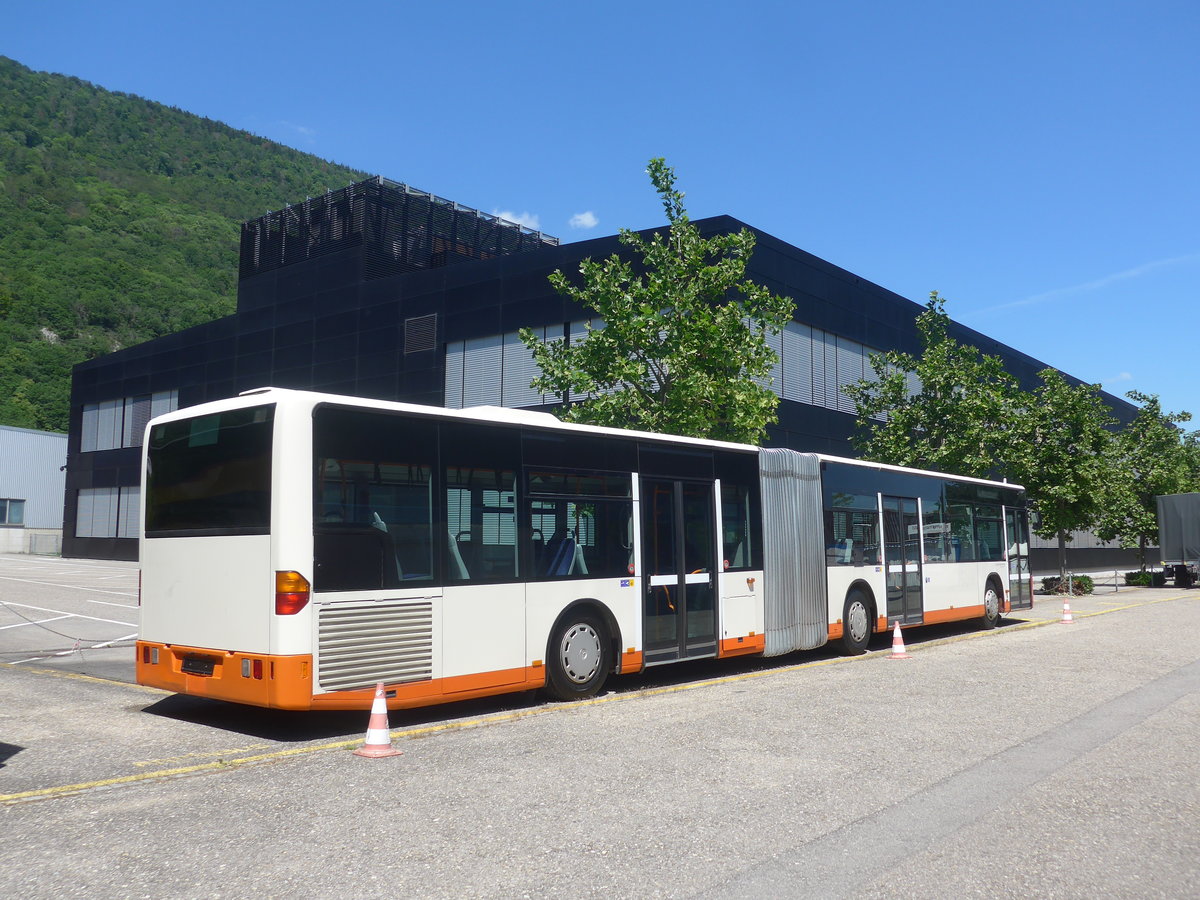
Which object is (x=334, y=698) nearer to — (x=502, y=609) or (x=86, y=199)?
(x=502, y=609)

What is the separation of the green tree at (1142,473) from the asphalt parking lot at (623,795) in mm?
30012

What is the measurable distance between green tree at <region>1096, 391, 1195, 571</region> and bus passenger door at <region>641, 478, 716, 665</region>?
29514 millimetres

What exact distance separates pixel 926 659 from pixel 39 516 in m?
68.8

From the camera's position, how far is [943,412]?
31.4m

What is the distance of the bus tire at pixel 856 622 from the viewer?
15.6 meters

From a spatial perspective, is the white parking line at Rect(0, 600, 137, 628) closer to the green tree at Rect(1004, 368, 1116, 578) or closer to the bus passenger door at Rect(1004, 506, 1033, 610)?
the bus passenger door at Rect(1004, 506, 1033, 610)

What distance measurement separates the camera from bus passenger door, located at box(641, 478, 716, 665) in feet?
38.9

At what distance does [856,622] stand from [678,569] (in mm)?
4959

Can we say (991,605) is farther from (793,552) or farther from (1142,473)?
(1142,473)

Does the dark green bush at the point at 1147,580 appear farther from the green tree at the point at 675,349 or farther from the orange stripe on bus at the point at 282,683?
the orange stripe on bus at the point at 282,683

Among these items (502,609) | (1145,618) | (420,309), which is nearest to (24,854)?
(502,609)

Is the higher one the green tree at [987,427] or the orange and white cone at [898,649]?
the green tree at [987,427]

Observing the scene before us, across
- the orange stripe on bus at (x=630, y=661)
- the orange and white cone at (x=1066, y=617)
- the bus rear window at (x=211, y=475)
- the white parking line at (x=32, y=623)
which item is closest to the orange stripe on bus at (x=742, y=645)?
the orange stripe on bus at (x=630, y=661)

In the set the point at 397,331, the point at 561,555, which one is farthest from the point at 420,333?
the point at 561,555
